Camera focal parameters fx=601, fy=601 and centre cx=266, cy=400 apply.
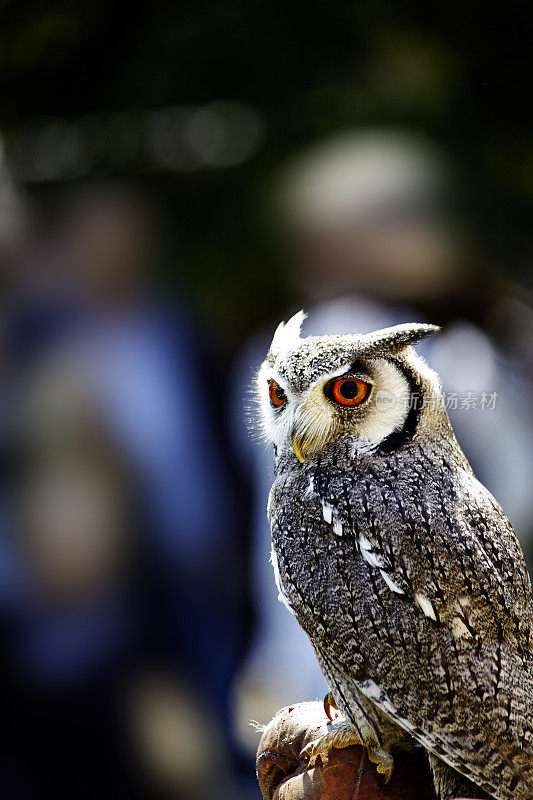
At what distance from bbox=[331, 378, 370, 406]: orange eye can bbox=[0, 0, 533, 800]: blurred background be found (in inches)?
24.5

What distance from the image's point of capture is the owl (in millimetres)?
691

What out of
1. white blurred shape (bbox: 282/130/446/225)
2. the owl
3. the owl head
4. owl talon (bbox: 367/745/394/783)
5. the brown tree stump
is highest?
white blurred shape (bbox: 282/130/446/225)

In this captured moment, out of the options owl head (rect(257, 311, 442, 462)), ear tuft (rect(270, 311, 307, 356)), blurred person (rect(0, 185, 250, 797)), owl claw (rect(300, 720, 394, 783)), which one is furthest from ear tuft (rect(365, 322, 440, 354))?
blurred person (rect(0, 185, 250, 797))

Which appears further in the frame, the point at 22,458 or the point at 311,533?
the point at 22,458

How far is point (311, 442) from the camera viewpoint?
31.5 inches

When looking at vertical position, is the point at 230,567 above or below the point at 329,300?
below

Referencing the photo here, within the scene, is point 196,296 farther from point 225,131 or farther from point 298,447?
point 298,447

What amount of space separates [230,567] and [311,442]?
77 centimetres

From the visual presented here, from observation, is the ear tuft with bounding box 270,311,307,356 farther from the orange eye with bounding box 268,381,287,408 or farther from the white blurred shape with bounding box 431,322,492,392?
the white blurred shape with bounding box 431,322,492,392

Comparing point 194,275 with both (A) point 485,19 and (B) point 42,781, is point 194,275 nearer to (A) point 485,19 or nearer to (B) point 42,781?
(A) point 485,19

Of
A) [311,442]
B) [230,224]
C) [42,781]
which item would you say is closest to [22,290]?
[230,224]

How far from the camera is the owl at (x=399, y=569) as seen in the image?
2.27 feet

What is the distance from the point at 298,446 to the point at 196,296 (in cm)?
84

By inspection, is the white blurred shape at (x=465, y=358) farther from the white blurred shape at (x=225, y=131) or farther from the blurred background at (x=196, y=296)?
the white blurred shape at (x=225, y=131)
